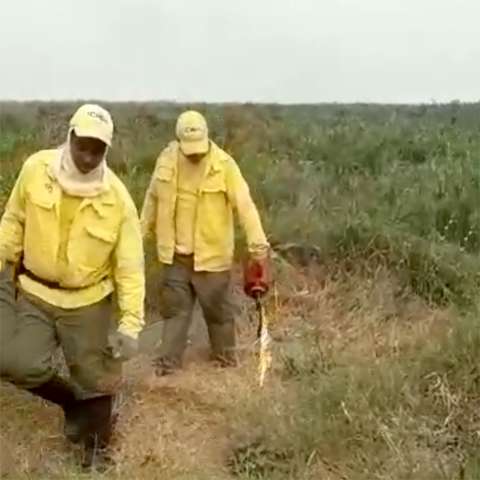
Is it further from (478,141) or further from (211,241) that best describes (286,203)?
(478,141)

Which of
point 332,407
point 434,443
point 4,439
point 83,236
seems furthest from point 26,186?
point 434,443

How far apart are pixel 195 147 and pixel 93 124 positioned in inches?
75.0

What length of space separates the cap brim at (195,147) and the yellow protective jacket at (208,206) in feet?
0.35

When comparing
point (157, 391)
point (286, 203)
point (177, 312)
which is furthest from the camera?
point (286, 203)

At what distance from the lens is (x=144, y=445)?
7.43 metres

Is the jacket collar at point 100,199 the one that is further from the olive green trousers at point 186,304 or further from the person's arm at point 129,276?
the olive green trousers at point 186,304

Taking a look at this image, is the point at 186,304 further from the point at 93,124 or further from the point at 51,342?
the point at 93,124

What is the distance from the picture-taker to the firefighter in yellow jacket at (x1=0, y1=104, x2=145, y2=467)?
702 centimetres

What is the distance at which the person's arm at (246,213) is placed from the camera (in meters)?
8.68

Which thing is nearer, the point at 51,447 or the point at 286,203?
the point at 51,447

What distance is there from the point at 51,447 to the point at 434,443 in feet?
6.71

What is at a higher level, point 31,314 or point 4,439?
point 31,314

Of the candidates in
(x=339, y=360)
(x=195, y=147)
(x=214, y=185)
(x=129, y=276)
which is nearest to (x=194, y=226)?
(x=214, y=185)

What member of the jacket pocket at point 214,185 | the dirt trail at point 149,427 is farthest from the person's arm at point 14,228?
the jacket pocket at point 214,185
